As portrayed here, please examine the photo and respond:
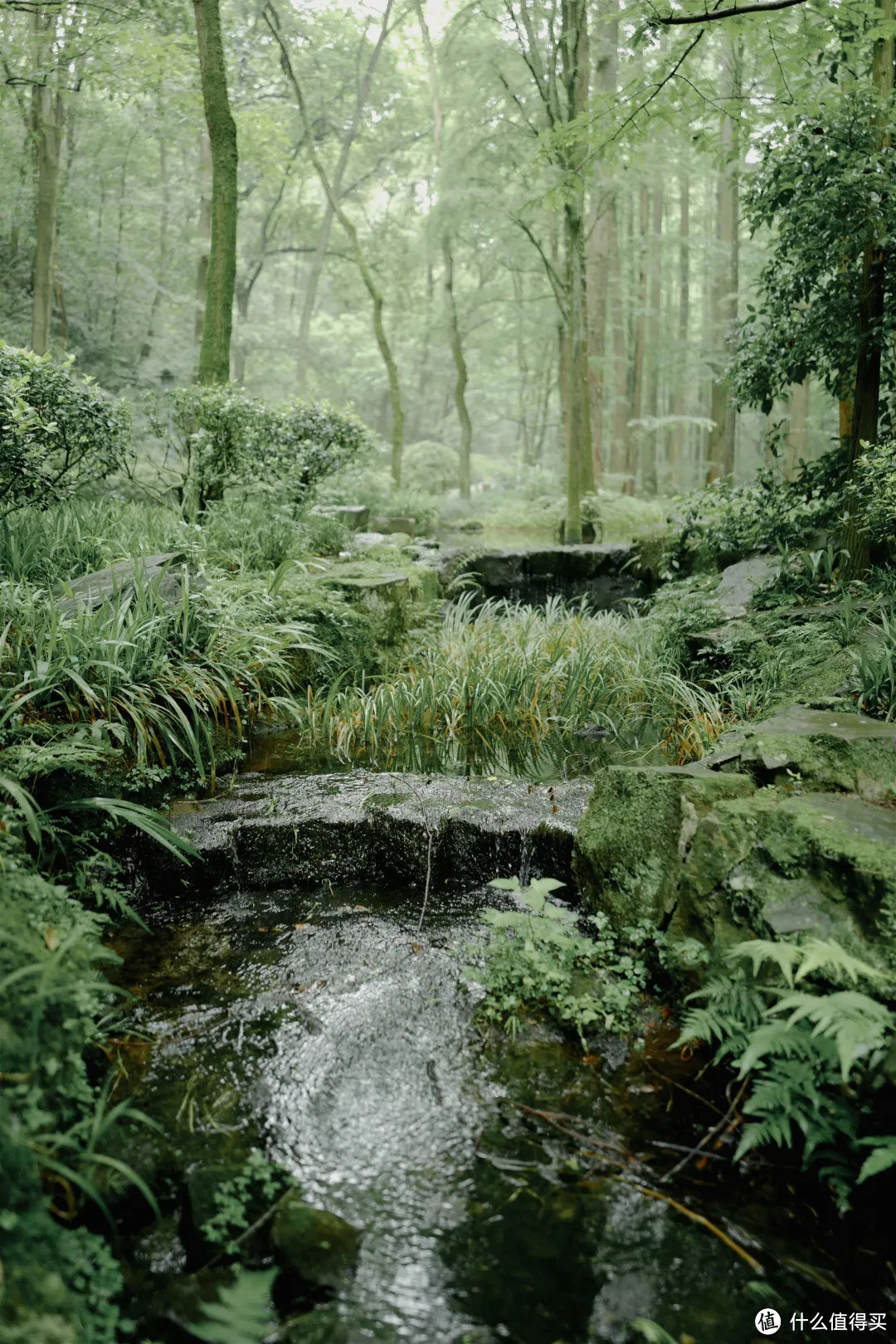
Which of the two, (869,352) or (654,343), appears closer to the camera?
(869,352)

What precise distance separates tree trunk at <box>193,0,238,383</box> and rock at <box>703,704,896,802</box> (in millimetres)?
6336

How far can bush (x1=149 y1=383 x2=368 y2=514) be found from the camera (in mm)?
6926

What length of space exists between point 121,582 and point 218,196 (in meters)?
5.09

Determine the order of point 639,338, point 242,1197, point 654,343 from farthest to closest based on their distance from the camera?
point 654,343
point 639,338
point 242,1197

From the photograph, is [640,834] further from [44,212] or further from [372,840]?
[44,212]

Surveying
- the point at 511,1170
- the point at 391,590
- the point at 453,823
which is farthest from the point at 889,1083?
the point at 391,590

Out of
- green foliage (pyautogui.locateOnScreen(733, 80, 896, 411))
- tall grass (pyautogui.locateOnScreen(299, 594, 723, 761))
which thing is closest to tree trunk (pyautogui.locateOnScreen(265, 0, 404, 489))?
green foliage (pyautogui.locateOnScreen(733, 80, 896, 411))

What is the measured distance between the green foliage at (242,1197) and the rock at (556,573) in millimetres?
7952

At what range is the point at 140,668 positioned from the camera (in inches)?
154

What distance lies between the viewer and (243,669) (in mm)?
4559

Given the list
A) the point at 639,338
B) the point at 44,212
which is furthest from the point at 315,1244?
the point at 639,338

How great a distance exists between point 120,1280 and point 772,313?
22.9 feet

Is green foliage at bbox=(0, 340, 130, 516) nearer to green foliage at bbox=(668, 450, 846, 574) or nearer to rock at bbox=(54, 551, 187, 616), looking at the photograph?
rock at bbox=(54, 551, 187, 616)

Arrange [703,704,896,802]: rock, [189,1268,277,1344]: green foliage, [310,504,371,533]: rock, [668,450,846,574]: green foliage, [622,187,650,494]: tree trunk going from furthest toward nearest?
[622,187,650,494]: tree trunk, [310,504,371,533]: rock, [668,450,846,574]: green foliage, [703,704,896,802]: rock, [189,1268,277,1344]: green foliage
